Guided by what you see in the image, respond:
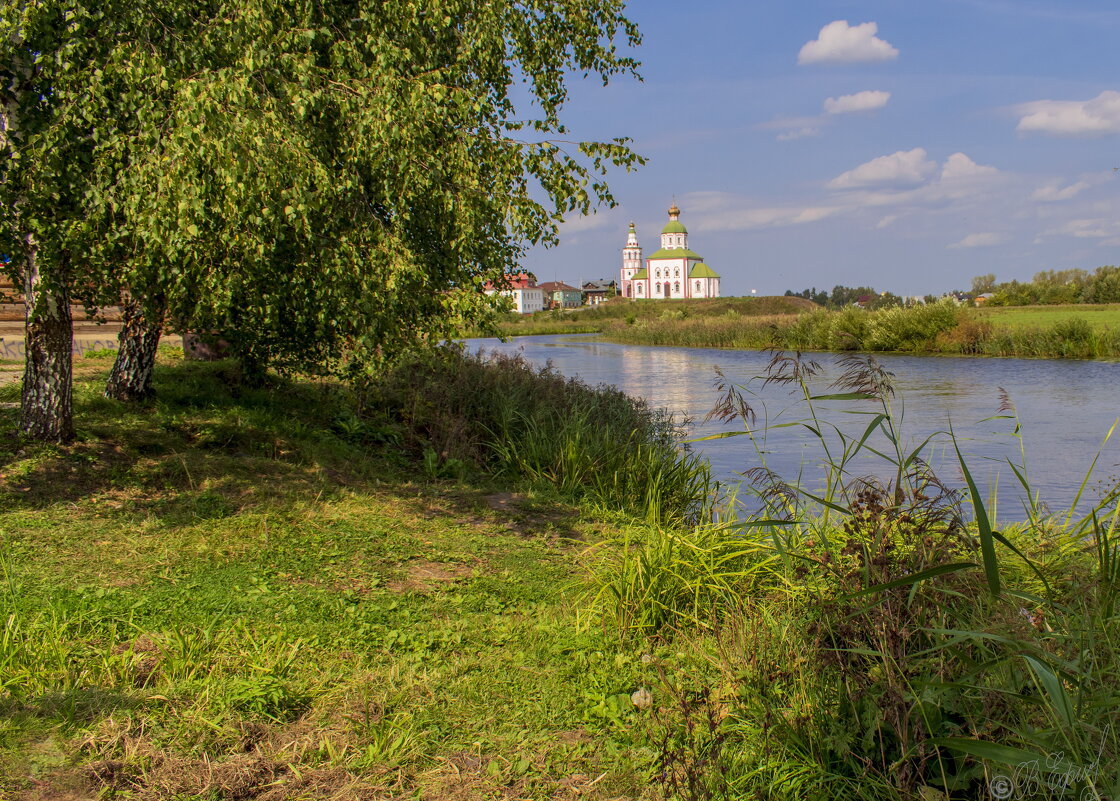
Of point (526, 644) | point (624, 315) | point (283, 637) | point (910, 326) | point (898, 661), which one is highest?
point (624, 315)

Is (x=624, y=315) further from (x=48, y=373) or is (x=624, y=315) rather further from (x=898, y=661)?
(x=898, y=661)

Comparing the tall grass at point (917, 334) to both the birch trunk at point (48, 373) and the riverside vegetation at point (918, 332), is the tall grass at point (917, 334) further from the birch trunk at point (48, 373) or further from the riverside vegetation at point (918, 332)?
the birch trunk at point (48, 373)

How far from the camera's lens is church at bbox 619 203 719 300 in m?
140

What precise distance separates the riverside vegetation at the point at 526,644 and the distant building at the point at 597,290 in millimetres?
153956

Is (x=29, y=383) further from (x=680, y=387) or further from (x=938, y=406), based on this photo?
(x=680, y=387)

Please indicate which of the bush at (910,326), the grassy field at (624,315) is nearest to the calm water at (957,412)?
the bush at (910,326)

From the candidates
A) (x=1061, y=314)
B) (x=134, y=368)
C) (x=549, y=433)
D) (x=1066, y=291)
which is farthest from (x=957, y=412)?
(x=1066, y=291)

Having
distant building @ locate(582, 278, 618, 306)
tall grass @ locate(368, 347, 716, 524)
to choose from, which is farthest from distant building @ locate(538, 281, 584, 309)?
tall grass @ locate(368, 347, 716, 524)

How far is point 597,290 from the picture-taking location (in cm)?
18188

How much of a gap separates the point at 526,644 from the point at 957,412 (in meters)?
15.1

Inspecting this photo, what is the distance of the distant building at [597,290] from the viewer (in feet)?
550

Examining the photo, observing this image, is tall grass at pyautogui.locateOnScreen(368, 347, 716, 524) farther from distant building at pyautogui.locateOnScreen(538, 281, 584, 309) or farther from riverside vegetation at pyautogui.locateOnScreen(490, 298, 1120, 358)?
distant building at pyautogui.locateOnScreen(538, 281, 584, 309)

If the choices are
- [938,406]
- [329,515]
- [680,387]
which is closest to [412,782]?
[329,515]

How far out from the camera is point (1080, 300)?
205ft
